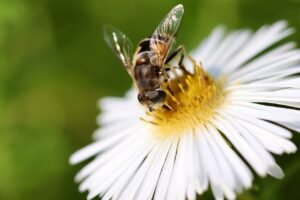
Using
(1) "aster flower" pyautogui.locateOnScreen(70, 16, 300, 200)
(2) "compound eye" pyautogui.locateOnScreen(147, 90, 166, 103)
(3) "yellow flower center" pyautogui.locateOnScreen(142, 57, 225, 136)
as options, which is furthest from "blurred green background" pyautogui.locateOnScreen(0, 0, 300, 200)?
(2) "compound eye" pyautogui.locateOnScreen(147, 90, 166, 103)

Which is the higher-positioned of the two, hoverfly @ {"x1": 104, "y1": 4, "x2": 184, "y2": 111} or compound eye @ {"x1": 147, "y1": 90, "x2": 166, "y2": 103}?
hoverfly @ {"x1": 104, "y1": 4, "x2": 184, "y2": 111}

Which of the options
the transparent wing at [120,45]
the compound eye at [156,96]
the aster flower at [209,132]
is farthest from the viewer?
the transparent wing at [120,45]

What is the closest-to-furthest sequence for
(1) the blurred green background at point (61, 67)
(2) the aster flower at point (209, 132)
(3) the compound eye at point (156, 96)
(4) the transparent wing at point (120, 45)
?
1. (2) the aster flower at point (209, 132)
2. (3) the compound eye at point (156, 96)
3. (4) the transparent wing at point (120, 45)
4. (1) the blurred green background at point (61, 67)

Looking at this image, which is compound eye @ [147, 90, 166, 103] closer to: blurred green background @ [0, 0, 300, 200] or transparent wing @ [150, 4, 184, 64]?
transparent wing @ [150, 4, 184, 64]

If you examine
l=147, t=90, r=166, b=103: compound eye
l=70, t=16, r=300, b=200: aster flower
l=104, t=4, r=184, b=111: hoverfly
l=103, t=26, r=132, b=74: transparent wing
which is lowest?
l=70, t=16, r=300, b=200: aster flower

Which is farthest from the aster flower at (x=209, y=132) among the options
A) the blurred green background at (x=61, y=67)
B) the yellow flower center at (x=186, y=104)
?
the blurred green background at (x=61, y=67)

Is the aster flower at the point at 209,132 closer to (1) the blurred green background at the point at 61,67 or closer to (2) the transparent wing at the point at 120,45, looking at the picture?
(2) the transparent wing at the point at 120,45
